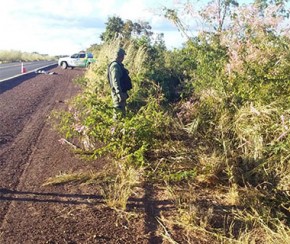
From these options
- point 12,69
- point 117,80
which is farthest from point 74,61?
point 117,80

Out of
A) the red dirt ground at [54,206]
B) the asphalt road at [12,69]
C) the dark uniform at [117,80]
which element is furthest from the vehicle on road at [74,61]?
the red dirt ground at [54,206]

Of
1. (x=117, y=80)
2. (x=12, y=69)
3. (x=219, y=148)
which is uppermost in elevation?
(x=117, y=80)

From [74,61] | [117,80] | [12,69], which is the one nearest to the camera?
[117,80]

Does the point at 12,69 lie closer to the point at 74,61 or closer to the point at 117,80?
the point at 74,61

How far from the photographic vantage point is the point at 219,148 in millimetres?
5551

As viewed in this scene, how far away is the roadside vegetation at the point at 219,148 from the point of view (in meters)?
4.20

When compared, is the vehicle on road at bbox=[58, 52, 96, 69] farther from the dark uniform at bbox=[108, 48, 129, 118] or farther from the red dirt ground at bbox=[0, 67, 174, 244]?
the red dirt ground at bbox=[0, 67, 174, 244]

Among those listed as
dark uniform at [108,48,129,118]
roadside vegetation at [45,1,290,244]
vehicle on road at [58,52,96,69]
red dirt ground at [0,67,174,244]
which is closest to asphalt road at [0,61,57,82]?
vehicle on road at [58,52,96,69]

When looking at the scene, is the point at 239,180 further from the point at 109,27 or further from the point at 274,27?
the point at 109,27

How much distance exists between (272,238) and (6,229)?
100 inches

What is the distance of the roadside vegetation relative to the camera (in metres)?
4.20

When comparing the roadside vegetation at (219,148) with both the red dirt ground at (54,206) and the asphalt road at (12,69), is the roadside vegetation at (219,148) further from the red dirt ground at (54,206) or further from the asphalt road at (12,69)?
the asphalt road at (12,69)

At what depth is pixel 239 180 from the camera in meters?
4.99

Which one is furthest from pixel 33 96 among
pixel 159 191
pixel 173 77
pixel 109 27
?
pixel 109 27
